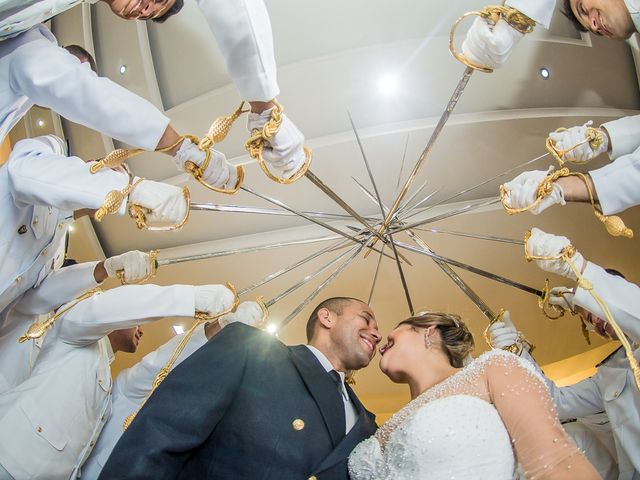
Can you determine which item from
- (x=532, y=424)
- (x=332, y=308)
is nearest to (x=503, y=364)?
(x=532, y=424)

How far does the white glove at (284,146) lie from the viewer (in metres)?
1.40

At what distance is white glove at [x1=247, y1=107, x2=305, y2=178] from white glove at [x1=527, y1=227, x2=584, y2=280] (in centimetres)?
89

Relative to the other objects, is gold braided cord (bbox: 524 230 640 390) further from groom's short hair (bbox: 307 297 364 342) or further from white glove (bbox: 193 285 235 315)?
white glove (bbox: 193 285 235 315)

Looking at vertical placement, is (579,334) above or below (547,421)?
above

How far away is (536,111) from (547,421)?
1701 mm

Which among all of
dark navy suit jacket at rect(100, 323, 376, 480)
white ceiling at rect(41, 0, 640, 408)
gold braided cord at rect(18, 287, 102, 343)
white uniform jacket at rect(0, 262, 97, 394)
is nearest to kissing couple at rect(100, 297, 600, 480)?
dark navy suit jacket at rect(100, 323, 376, 480)

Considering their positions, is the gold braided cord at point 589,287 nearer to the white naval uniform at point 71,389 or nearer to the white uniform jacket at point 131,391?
the white naval uniform at point 71,389

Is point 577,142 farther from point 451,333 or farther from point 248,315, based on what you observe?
point 248,315

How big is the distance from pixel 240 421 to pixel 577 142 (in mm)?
1467

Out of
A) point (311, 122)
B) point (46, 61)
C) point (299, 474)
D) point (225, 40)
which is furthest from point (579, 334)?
point (46, 61)

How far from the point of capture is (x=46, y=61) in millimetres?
1448

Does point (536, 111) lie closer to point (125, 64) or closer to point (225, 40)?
point (225, 40)

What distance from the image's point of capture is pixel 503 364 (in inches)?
55.4

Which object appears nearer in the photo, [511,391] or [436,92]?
[511,391]
